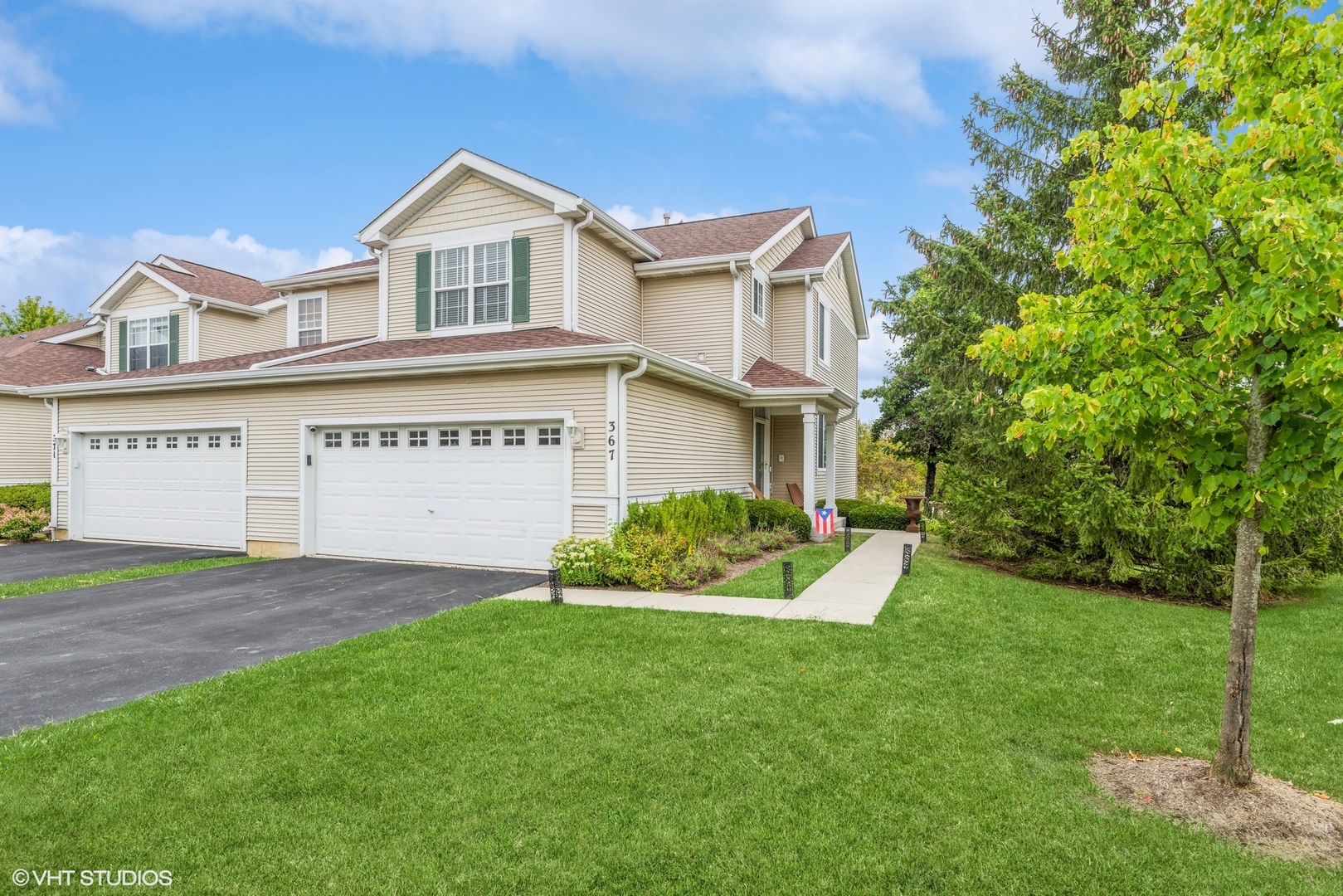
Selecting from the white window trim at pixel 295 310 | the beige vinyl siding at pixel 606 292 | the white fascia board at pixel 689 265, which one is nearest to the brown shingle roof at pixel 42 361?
the white window trim at pixel 295 310

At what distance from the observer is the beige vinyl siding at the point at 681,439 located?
11148 millimetres

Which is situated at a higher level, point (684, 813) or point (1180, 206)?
point (1180, 206)

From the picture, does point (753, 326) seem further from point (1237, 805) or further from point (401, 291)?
point (1237, 805)

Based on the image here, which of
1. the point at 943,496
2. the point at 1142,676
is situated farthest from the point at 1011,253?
the point at 1142,676

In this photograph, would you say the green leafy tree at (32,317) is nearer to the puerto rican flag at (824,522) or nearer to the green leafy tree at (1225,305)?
the puerto rican flag at (824,522)

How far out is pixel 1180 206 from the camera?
386 centimetres

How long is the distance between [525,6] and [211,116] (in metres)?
13.9

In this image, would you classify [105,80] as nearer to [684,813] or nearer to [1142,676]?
[684,813]

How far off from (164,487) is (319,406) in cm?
484

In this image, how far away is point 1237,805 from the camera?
3.78 meters

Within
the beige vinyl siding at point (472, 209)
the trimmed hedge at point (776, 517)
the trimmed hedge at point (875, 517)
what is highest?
the beige vinyl siding at point (472, 209)

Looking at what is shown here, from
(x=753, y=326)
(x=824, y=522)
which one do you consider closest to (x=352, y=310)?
(x=753, y=326)

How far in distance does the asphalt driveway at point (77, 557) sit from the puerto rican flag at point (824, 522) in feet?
38.5

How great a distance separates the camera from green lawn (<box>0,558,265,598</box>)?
9734mm
